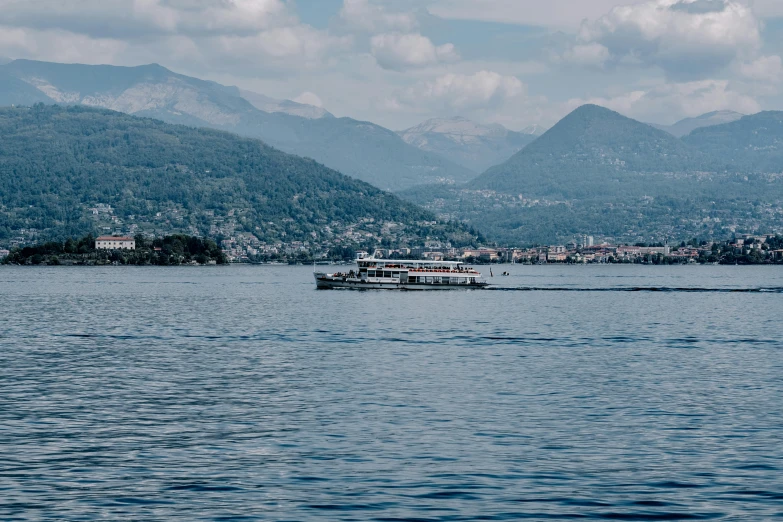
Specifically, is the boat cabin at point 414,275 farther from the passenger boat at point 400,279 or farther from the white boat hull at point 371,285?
the white boat hull at point 371,285

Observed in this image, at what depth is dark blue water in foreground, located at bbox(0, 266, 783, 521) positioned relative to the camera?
27422 mm

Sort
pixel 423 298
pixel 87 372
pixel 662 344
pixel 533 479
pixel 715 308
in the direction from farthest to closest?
pixel 423 298, pixel 715 308, pixel 662 344, pixel 87 372, pixel 533 479

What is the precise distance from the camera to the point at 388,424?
38.4 m

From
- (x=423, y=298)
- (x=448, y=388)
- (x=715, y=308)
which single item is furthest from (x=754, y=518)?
(x=423, y=298)

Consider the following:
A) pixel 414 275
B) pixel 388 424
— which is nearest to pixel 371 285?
pixel 414 275

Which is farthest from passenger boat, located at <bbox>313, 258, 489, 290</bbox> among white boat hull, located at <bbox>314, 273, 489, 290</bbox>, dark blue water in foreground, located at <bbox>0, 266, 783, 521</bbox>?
dark blue water in foreground, located at <bbox>0, 266, 783, 521</bbox>

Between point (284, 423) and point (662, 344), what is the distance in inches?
1668

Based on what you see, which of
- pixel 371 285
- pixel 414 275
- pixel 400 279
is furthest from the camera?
pixel 414 275

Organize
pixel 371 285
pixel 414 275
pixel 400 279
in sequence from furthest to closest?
pixel 414 275 → pixel 400 279 → pixel 371 285

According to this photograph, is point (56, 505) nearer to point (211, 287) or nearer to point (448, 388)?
point (448, 388)

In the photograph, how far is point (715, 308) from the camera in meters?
124

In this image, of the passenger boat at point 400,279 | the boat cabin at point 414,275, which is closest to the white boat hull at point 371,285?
the passenger boat at point 400,279

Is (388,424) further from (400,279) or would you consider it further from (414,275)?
(414,275)

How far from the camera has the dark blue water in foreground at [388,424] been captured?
90.0ft
